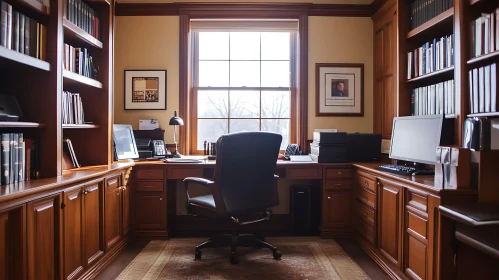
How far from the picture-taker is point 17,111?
7.70 ft

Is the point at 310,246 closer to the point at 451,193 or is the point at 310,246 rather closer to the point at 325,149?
the point at 325,149

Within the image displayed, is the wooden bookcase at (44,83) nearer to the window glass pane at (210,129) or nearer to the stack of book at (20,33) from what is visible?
the stack of book at (20,33)


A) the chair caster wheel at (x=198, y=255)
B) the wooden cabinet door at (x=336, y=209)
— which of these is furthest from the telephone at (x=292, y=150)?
the chair caster wheel at (x=198, y=255)

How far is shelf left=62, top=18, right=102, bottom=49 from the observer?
265cm

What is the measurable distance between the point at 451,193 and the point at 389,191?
0.75 metres

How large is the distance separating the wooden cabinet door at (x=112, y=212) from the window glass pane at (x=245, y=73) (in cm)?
184

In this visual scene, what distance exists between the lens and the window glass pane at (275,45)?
171 inches

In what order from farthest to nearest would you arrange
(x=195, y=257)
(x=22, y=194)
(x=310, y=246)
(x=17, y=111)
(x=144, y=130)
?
(x=144, y=130), (x=310, y=246), (x=195, y=257), (x=17, y=111), (x=22, y=194)

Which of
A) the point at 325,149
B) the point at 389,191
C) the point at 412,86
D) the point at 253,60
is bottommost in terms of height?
the point at 389,191

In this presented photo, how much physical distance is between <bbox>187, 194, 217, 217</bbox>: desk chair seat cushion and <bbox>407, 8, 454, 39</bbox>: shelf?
2200 mm

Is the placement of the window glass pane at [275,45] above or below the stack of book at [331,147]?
above

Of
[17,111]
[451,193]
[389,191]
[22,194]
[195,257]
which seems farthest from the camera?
[195,257]

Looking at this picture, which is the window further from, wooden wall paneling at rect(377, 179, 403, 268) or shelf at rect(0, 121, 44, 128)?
shelf at rect(0, 121, 44, 128)

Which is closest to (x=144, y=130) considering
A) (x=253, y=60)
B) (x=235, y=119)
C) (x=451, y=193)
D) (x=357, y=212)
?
(x=235, y=119)
